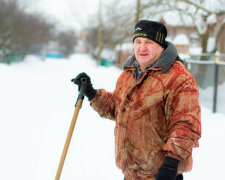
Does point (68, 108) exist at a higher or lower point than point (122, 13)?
lower

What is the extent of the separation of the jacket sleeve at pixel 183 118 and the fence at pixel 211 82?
5.26 meters

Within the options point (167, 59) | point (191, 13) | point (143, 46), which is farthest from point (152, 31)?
point (191, 13)

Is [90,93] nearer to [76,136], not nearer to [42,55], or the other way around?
[76,136]

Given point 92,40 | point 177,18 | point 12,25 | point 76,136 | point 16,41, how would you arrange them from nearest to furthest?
point 76,136, point 177,18, point 12,25, point 16,41, point 92,40

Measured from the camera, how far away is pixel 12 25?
22828 mm

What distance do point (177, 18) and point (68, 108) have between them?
749 centimetres

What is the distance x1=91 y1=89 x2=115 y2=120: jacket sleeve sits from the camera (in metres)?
2.21

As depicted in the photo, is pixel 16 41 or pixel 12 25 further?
pixel 16 41

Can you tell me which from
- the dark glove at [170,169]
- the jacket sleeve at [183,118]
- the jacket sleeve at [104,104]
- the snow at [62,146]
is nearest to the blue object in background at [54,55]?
the snow at [62,146]

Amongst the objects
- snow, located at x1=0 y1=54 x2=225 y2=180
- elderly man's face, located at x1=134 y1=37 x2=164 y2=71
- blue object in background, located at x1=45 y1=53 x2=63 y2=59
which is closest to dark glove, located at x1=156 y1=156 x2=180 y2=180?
elderly man's face, located at x1=134 y1=37 x2=164 y2=71

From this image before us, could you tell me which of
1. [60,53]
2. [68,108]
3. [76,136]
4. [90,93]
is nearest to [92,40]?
[60,53]

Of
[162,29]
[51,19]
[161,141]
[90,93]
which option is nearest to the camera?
[161,141]

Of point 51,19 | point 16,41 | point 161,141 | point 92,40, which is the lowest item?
point 161,141

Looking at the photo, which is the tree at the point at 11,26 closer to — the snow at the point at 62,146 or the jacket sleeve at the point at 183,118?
the snow at the point at 62,146
